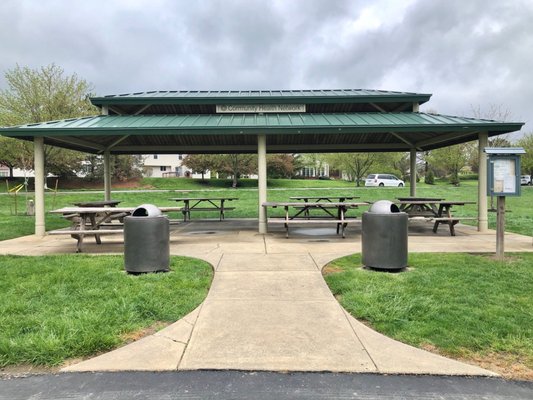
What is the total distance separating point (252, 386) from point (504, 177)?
232 inches

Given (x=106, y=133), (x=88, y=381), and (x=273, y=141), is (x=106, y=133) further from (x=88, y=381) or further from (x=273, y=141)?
(x=88, y=381)

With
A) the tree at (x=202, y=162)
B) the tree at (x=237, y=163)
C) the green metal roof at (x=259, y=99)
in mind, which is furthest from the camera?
the tree at (x=202, y=162)

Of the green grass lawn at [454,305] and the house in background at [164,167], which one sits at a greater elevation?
the house in background at [164,167]

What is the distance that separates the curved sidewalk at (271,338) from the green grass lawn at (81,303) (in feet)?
0.80

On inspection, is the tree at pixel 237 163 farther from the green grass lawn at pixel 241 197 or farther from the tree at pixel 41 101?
the tree at pixel 41 101

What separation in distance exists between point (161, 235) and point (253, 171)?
39960 mm

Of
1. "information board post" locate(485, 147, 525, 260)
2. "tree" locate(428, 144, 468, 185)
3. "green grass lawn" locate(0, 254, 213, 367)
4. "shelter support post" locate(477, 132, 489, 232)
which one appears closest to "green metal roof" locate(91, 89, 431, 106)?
"shelter support post" locate(477, 132, 489, 232)

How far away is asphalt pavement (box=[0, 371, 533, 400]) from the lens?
299 centimetres

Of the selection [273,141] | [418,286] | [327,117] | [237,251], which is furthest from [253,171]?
[418,286]

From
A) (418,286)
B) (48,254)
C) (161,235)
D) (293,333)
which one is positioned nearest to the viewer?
(293,333)

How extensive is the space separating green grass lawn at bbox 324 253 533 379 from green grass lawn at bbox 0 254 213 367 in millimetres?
2118

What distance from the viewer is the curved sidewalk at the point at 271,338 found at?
11.3 feet

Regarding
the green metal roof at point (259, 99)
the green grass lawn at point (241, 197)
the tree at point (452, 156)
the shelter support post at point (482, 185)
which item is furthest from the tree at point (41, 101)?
Answer: the tree at point (452, 156)

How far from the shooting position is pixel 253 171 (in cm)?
4606
